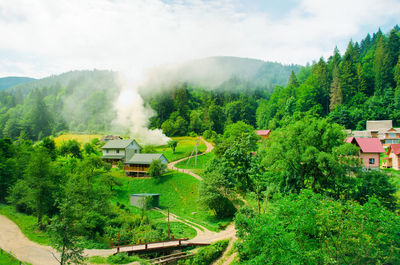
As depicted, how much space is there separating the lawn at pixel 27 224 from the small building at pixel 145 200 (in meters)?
11.1

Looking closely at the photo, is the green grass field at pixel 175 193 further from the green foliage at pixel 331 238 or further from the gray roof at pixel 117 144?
the green foliage at pixel 331 238

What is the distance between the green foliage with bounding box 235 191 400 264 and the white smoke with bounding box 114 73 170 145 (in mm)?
52566

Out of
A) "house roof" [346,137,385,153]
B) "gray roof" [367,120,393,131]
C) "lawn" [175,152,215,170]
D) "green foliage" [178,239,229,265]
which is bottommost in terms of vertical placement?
"green foliage" [178,239,229,265]

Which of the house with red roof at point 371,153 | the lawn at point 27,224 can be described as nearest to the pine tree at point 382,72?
the house with red roof at point 371,153

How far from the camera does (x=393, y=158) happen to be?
1364 inches

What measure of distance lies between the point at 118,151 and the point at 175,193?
19016 mm

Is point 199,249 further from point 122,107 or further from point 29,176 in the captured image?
point 122,107

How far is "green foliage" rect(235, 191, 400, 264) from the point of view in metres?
→ 11.4

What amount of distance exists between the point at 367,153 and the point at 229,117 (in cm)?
5725

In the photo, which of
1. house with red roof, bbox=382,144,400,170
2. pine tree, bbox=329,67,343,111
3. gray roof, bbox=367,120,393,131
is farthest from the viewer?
pine tree, bbox=329,67,343,111

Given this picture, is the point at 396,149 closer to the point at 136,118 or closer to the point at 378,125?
the point at 378,125

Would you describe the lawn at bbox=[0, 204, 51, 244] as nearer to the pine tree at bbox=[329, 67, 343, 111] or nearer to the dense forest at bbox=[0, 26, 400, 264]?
the dense forest at bbox=[0, 26, 400, 264]

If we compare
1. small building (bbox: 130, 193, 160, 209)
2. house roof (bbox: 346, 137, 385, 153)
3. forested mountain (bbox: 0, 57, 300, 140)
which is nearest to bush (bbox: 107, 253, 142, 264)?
small building (bbox: 130, 193, 160, 209)

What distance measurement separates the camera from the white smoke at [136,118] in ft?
214
